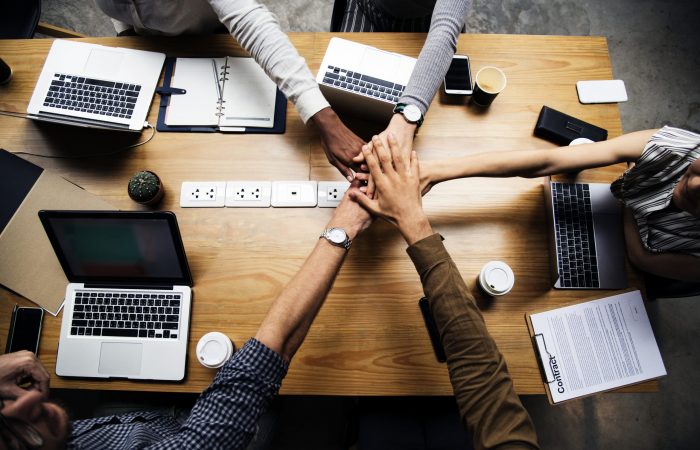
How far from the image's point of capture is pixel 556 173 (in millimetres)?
1258

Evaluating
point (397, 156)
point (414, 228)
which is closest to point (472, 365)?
point (414, 228)

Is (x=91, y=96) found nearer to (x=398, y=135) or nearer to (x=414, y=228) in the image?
(x=398, y=135)

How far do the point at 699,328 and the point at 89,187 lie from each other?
8.85 feet

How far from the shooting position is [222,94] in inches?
53.2

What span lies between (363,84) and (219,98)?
47 cm

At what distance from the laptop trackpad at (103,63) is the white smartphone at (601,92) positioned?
1.52 meters

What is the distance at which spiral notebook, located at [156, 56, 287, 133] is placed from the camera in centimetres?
134

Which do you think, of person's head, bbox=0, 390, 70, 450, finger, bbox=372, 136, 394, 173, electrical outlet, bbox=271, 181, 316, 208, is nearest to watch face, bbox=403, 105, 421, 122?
finger, bbox=372, 136, 394, 173

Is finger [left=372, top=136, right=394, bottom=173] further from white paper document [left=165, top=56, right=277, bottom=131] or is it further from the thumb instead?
white paper document [left=165, top=56, right=277, bottom=131]

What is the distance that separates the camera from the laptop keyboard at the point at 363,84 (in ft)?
4.09

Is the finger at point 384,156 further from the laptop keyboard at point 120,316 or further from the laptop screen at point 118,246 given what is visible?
the laptop keyboard at point 120,316

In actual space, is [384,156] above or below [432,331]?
above

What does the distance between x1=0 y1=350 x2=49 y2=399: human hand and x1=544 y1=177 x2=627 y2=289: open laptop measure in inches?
54.5

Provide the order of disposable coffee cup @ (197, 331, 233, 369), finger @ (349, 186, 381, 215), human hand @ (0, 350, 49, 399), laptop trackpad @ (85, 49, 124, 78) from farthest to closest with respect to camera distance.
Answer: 1. laptop trackpad @ (85, 49, 124, 78)
2. finger @ (349, 186, 381, 215)
3. disposable coffee cup @ (197, 331, 233, 369)
4. human hand @ (0, 350, 49, 399)
